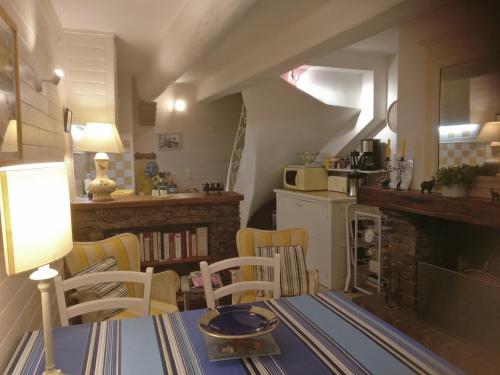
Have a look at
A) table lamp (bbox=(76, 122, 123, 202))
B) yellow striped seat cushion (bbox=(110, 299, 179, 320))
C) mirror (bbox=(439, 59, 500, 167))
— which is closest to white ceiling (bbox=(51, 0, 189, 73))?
table lamp (bbox=(76, 122, 123, 202))

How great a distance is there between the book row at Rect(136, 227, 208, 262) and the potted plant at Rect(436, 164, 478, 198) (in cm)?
178

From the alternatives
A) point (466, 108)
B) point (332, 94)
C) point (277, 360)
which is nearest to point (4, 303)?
point (277, 360)

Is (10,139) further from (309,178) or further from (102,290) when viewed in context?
(309,178)

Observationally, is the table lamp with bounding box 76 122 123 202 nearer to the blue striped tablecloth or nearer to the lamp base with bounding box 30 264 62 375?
the blue striped tablecloth

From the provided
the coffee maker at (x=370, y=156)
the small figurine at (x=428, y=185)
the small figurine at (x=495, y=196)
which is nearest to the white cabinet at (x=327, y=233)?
the coffee maker at (x=370, y=156)

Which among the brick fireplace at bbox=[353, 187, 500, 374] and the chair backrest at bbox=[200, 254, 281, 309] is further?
the brick fireplace at bbox=[353, 187, 500, 374]

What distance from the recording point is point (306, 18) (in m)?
2.80

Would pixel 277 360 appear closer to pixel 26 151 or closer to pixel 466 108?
pixel 26 151

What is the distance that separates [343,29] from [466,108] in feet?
3.07

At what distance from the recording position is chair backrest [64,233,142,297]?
87.5 inches

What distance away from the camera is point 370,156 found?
4.11 metres

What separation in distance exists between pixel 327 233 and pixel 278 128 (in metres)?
1.61

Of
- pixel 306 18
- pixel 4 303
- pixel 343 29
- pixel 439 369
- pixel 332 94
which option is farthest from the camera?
pixel 332 94

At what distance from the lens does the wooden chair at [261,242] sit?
2.54 m
